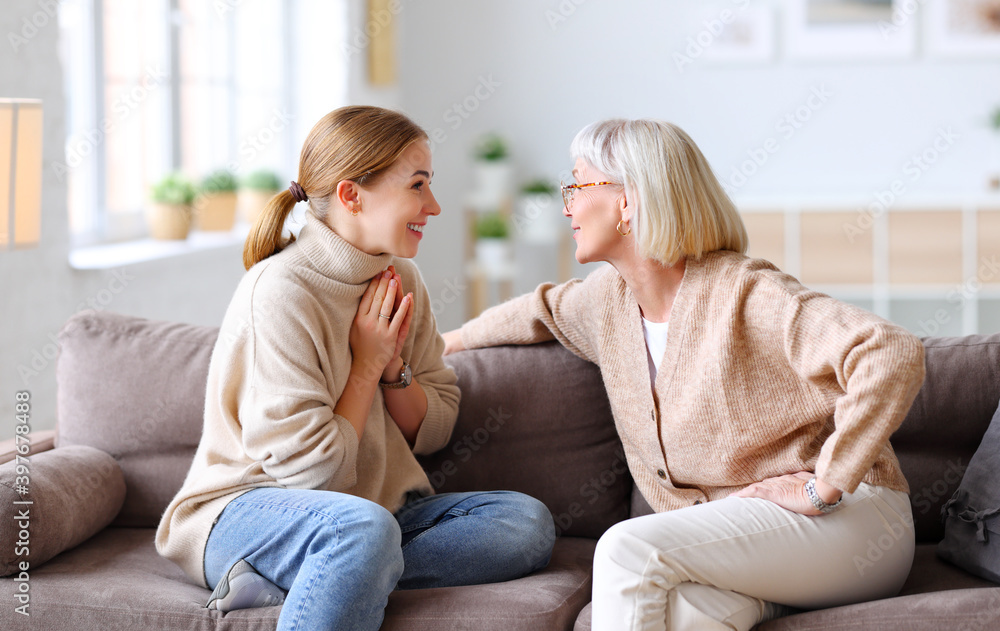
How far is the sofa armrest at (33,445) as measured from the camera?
1.87 meters

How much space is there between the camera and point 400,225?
66.8 inches

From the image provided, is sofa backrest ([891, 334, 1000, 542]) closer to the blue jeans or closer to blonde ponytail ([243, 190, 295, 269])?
the blue jeans

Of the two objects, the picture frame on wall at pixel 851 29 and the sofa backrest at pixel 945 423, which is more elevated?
the picture frame on wall at pixel 851 29

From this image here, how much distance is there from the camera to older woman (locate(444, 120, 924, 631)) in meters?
1.43

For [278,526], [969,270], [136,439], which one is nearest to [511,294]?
[969,270]

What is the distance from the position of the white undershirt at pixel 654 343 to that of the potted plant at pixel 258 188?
2.99 m

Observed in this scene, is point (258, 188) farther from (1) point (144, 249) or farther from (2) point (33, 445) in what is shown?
(2) point (33, 445)

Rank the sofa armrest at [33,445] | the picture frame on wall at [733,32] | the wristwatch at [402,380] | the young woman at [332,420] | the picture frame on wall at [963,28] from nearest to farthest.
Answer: the young woman at [332,420]
the wristwatch at [402,380]
the sofa armrest at [33,445]
the picture frame on wall at [963,28]
the picture frame on wall at [733,32]

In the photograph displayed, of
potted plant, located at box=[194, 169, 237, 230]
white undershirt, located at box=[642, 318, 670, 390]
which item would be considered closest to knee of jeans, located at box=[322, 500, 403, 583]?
white undershirt, located at box=[642, 318, 670, 390]

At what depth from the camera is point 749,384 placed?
159 cm

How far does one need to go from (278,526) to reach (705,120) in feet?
14.0

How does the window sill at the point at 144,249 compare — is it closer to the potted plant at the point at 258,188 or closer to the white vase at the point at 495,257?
the potted plant at the point at 258,188

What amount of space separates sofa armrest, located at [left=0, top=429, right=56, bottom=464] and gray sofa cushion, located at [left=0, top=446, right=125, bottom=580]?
0.06 metres

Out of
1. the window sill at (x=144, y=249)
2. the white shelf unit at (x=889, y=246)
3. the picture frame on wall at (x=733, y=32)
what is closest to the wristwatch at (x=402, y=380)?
the window sill at (x=144, y=249)
